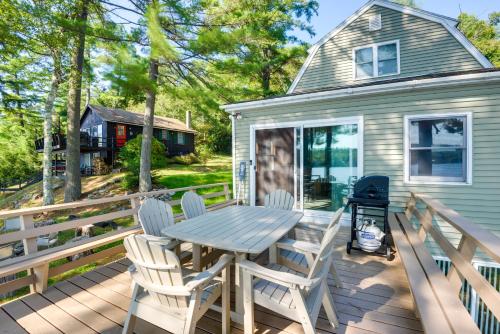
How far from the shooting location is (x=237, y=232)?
2338 mm

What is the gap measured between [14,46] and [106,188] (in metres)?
5.98

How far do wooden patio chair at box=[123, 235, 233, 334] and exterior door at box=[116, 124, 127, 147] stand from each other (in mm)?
18088

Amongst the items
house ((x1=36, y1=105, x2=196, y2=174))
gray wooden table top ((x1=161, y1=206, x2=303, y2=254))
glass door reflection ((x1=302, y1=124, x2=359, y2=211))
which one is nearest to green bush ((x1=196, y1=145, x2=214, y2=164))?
house ((x1=36, y1=105, x2=196, y2=174))

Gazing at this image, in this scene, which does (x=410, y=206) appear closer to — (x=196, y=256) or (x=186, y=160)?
(x=196, y=256)

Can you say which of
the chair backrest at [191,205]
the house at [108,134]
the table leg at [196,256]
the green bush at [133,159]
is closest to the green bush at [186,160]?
the house at [108,134]

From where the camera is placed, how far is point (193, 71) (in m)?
7.96

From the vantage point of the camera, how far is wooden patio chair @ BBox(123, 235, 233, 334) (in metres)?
1.58

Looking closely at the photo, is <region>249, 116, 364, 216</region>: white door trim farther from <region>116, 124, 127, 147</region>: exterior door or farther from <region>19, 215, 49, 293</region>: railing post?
<region>116, 124, 127, 147</region>: exterior door

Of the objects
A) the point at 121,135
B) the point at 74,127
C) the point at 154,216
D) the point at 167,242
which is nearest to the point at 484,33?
the point at 154,216

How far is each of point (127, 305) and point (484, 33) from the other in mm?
24511

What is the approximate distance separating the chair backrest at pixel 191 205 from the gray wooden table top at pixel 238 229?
38 cm

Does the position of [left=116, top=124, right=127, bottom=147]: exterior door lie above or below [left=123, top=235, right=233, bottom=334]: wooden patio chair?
above

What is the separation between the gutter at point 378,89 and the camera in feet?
12.3

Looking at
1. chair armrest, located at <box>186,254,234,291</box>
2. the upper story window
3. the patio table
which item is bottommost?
chair armrest, located at <box>186,254,234,291</box>
